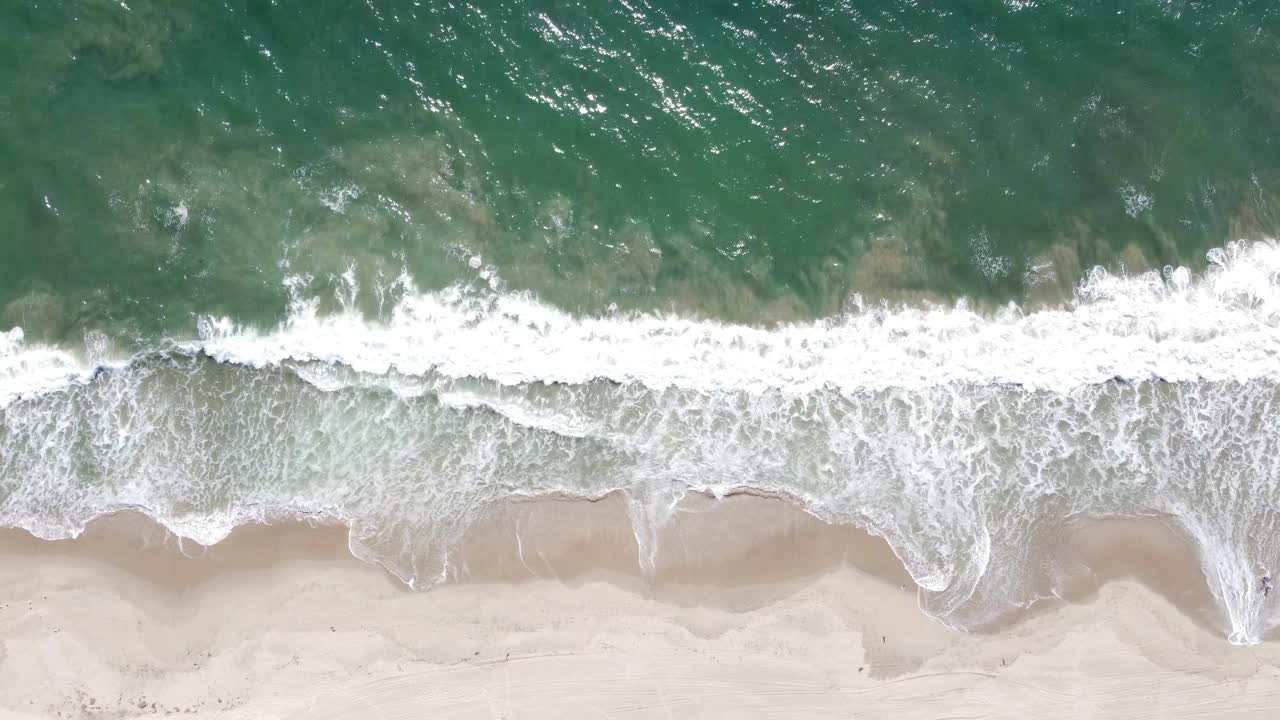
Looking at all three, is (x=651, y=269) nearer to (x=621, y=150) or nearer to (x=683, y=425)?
(x=621, y=150)

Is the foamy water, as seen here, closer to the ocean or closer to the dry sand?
the ocean

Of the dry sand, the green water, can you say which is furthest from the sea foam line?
the dry sand

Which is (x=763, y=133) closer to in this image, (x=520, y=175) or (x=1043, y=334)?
(x=520, y=175)

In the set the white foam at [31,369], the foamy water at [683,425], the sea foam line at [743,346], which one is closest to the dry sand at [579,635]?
the foamy water at [683,425]

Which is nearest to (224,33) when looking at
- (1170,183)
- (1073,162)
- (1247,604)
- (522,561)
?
(522,561)

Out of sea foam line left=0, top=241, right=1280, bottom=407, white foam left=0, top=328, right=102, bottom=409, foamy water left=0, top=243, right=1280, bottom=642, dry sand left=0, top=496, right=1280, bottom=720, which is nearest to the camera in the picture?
dry sand left=0, top=496, right=1280, bottom=720

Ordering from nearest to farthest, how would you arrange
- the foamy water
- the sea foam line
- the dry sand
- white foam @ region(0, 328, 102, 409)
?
1. the dry sand
2. the foamy water
3. white foam @ region(0, 328, 102, 409)
4. the sea foam line

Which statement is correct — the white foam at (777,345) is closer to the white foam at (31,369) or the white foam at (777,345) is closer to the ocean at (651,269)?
the ocean at (651,269)
